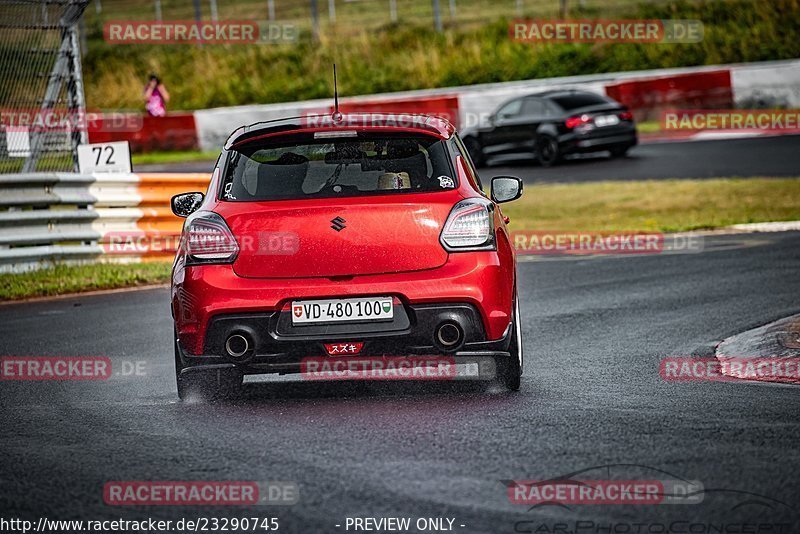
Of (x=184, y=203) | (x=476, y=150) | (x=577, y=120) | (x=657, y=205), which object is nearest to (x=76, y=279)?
(x=184, y=203)

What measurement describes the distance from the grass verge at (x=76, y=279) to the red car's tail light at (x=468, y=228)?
764 centimetres

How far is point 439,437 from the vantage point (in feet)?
21.6

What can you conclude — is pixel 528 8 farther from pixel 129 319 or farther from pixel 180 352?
pixel 180 352

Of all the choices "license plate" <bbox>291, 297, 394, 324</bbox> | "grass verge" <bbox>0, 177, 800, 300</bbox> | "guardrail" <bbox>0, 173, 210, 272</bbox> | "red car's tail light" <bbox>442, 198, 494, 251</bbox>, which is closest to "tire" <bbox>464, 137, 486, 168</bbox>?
"grass verge" <bbox>0, 177, 800, 300</bbox>

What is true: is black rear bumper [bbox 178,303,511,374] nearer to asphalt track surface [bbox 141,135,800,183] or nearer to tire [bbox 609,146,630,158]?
asphalt track surface [bbox 141,135,800,183]

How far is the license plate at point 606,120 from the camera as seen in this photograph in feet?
85.1

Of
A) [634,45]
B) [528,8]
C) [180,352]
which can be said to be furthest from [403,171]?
[528,8]

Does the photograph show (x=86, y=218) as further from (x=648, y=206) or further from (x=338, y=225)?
(x=648, y=206)

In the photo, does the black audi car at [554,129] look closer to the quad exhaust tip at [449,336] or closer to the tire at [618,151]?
the tire at [618,151]

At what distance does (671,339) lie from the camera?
978 centimetres

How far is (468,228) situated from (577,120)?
19043 mm

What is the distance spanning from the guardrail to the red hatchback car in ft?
24.7

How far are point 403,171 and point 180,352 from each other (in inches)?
62.1

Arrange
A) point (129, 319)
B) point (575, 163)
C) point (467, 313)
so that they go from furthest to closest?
point (575, 163) → point (129, 319) → point (467, 313)
